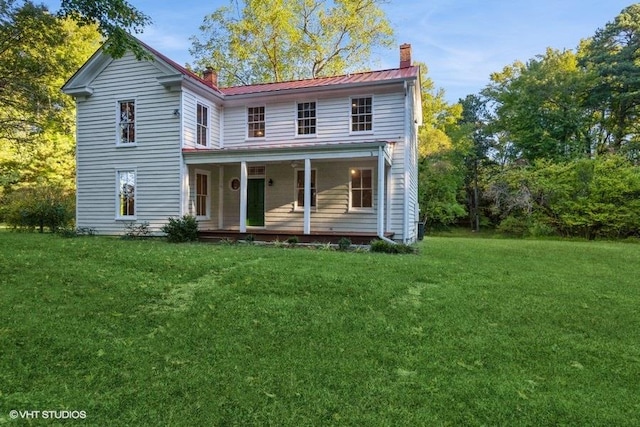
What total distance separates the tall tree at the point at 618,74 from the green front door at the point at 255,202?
→ 22.2 meters

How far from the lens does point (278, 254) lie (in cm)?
909

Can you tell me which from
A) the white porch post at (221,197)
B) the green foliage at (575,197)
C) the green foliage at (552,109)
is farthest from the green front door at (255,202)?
the green foliage at (552,109)

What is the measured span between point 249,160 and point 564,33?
25.9 meters

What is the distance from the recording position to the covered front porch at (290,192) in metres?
12.1

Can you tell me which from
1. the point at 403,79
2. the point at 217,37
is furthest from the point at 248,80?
the point at 403,79

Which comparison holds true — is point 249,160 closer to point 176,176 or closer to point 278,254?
point 176,176

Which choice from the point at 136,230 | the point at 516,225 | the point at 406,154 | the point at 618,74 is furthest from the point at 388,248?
the point at 618,74

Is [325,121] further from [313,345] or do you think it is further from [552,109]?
[552,109]

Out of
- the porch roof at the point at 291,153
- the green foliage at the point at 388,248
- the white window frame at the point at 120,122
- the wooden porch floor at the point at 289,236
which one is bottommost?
the green foliage at the point at 388,248

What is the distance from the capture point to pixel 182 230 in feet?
40.9

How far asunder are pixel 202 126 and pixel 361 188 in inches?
242

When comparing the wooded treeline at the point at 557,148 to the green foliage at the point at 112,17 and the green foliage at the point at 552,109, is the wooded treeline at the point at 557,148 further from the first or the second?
the green foliage at the point at 112,17

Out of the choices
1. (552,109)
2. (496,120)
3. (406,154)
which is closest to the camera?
(406,154)

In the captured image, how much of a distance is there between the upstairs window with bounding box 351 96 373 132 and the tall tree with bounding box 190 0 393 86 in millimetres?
14064
